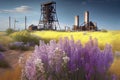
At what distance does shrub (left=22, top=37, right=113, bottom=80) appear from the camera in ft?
10.7

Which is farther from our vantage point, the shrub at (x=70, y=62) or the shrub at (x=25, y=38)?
the shrub at (x=25, y=38)

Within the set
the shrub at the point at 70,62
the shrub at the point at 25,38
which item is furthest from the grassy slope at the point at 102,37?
the shrub at the point at 70,62

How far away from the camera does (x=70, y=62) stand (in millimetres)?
3418

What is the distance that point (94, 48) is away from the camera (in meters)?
3.50

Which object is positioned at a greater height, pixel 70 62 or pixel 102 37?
pixel 70 62

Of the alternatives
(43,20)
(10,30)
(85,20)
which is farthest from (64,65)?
(43,20)

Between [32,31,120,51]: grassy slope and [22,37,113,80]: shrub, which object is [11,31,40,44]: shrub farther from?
[22,37,113,80]: shrub

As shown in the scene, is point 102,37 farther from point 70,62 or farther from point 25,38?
point 70,62

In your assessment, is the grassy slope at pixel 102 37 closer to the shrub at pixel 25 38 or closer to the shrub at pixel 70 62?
the shrub at pixel 25 38

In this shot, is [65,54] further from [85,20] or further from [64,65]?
[85,20]

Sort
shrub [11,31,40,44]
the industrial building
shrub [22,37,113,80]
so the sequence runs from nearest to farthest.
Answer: shrub [22,37,113,80] < shrub [11,31,40,44] < the industrial building

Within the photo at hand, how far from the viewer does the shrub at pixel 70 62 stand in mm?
3250

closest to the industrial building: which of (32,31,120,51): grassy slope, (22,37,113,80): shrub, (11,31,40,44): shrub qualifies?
(32,31,120,51): grassy slope

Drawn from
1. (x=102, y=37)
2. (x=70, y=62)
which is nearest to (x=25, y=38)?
(x=102, y=37)
